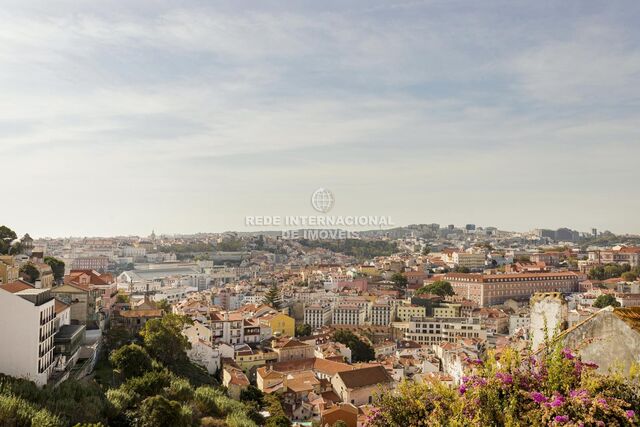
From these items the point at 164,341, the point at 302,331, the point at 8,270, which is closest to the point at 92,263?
the point at 302,331

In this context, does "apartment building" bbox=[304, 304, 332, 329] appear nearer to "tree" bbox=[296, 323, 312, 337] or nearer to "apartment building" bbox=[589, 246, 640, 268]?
"tree" bbox=[296, 323, 312, 337]

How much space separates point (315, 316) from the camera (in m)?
46.9

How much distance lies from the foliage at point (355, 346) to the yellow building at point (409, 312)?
1147cm

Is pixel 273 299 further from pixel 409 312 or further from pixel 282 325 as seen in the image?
pixel 409 312

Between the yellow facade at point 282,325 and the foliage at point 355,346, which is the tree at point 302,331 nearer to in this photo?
the yellow facade at point 282,325

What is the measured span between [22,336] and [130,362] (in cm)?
440

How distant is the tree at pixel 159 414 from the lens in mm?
11820

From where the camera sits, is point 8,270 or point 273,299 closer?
point 8,270

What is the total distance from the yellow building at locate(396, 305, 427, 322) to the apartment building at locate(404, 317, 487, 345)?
2446 millimetres

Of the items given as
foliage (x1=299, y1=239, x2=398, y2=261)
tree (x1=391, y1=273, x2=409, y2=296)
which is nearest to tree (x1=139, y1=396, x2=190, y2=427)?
tree (x1=391, y1=273, x2=409, y2=296)

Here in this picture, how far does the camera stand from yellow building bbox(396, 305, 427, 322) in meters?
46.3

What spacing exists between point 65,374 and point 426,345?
30.7m

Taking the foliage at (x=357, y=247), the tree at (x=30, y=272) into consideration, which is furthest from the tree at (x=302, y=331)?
the foliage at (x=357, y=247)

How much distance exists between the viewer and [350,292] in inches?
2154
